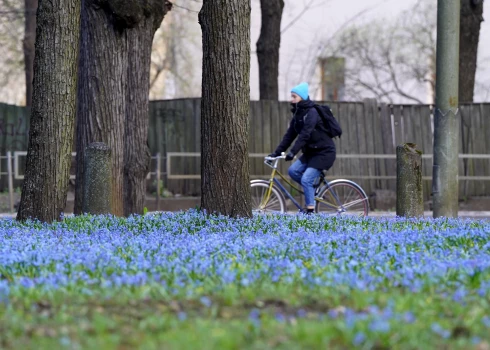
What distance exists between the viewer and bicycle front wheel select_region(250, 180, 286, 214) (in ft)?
45.6

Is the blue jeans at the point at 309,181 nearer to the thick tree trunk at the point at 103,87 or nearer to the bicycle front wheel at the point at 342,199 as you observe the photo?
the bicycle front wheel at the point at 342,199

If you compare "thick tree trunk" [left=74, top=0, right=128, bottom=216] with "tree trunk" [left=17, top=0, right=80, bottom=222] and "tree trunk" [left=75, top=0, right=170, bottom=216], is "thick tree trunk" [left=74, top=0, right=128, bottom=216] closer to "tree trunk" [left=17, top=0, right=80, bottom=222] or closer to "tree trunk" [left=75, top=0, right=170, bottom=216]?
"tree trunk" [left=75, top=0, right=170, bottom=216]

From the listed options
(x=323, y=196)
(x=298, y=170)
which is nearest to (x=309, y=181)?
(x=298, y=170)

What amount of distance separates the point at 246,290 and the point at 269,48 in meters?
16.4

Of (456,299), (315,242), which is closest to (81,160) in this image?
(315,242)

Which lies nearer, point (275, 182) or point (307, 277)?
point (307, 277)

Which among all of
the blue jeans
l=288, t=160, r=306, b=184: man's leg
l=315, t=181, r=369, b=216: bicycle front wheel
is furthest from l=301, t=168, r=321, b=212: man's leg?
l=315, t=181, r=369, b=216: bicycle front wheel

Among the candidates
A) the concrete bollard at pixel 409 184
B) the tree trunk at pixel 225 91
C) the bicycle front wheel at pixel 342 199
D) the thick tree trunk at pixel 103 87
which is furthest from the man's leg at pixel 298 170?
the tree trunk at pixel 225 91

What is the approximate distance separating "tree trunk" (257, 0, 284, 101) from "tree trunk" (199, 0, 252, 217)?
10947 mm

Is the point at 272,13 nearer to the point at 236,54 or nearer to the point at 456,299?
the point at 236,54

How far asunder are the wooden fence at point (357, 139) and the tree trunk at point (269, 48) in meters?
0.98

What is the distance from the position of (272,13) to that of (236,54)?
11.3m

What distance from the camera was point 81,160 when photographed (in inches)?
468

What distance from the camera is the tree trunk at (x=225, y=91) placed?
1013cm
